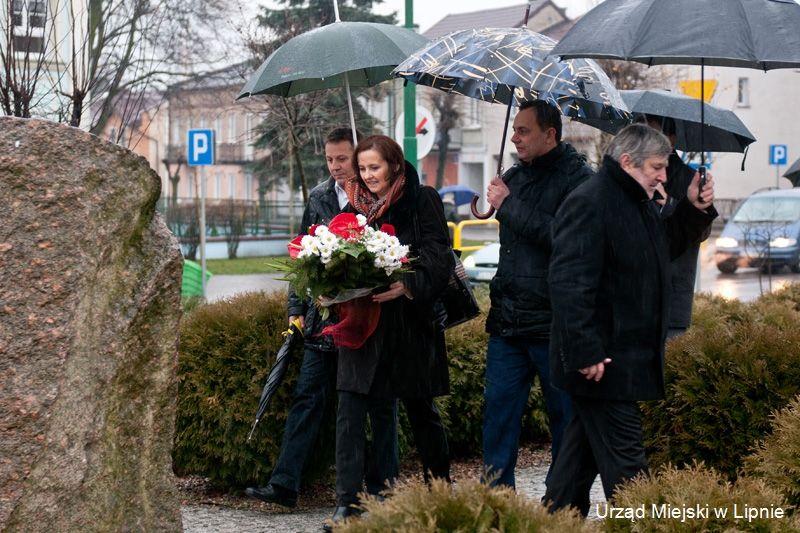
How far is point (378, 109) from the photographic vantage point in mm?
48031

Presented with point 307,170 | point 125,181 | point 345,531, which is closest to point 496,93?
point 125,181

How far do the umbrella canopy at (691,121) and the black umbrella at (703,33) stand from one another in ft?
8.27

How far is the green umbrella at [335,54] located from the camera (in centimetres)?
684

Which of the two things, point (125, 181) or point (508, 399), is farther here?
point (508, 399)

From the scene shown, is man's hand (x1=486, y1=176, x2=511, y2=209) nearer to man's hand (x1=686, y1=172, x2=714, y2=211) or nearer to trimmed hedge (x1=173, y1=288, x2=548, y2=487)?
man's hand (x1=686, y1=172, x2=714, y2=211)

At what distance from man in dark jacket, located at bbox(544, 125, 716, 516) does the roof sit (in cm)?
5775

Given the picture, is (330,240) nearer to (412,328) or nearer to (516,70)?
(412,328)

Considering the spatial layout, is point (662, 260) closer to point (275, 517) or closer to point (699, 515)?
point (699, 515)

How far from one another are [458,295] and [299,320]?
3.05 ft

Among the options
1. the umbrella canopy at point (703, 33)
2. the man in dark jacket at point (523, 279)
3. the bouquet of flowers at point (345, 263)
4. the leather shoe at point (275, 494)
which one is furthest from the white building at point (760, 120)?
the bouquet of flowers at point (345, 263)

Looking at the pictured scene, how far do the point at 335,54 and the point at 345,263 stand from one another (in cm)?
199

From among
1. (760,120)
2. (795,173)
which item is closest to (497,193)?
(795,173)

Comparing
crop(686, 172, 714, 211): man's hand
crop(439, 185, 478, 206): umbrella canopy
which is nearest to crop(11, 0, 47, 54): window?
crop(686, 172, 714, 211): man's hand

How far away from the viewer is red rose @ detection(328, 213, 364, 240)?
5.32 m
